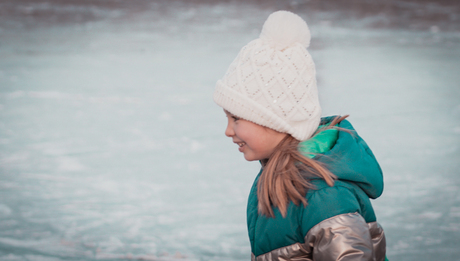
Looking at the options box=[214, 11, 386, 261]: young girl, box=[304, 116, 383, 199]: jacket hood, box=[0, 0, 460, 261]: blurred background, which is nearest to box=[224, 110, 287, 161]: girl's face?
box=[214, 11, 386, 261]: young girl

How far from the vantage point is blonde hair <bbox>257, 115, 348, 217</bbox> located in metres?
0.91

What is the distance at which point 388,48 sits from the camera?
5.07 metres

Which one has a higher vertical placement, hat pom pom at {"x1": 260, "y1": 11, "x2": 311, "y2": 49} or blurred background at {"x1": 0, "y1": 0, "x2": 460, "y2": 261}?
hat pom pom at {"x1": 260, "y1": 11, "x2": 311, "y2": 49}

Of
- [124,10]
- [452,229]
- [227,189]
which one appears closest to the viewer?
[452,229]

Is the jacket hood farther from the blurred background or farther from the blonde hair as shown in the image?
the blurred background

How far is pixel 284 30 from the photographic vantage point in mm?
972

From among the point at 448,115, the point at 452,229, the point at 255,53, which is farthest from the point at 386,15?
the point at 255,53

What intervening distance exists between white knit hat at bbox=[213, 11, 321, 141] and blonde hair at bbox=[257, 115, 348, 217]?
56 millimetres

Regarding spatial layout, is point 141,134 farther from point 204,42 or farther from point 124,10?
point 124,10

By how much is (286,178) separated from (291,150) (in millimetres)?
68

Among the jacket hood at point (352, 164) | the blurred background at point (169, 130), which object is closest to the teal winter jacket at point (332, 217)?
the jacket hood at point (352, 164)

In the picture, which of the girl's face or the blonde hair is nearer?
the blonde hair

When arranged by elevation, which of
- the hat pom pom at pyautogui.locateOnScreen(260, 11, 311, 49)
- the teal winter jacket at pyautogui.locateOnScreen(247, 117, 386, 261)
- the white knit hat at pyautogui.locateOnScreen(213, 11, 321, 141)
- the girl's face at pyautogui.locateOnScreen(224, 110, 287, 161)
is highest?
the hat pom pom at pyautogui.locateOnScreen(260, 11, 311, 49)

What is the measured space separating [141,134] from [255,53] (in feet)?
7.03
